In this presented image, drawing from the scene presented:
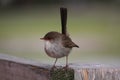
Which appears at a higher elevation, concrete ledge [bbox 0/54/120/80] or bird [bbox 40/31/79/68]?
bird [bbox 40/31/79/68]

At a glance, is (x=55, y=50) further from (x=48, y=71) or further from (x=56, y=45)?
(x=48, y=71)

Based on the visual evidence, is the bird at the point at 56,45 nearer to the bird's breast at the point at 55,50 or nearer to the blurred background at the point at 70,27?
the bird's breast at the point at 55,50

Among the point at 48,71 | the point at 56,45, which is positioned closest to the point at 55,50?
the point at 56,45

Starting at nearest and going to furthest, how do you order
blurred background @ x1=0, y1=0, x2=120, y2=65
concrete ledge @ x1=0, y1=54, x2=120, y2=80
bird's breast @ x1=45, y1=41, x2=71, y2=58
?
concrete ledge @ x1=0, y1=54, x2=120, y2=80 < bird's breast @ x1=45, y1=41, x2=71, y2=58 < blurred background @ x1=0, y1=0, x2=120, y2=65

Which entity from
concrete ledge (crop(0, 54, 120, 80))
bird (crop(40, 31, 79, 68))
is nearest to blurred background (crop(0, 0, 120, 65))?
bird (crop(40, 31, 79, 68))

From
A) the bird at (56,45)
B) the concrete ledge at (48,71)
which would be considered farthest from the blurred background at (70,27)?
the concrete ledge at (48,71)

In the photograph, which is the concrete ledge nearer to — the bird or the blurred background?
the bird
